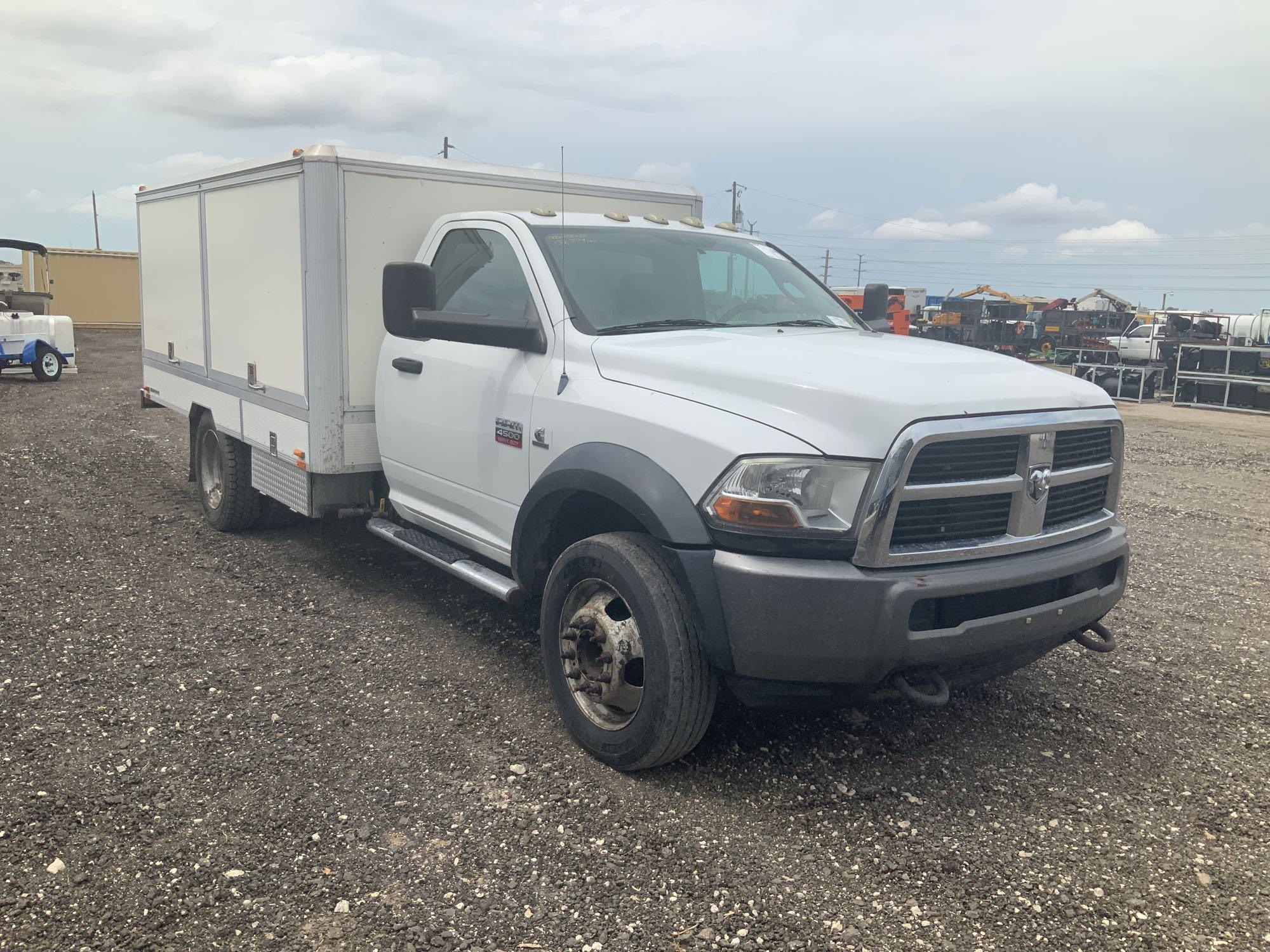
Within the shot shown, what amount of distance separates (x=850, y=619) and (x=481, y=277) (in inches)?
106

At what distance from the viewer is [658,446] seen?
3555mm

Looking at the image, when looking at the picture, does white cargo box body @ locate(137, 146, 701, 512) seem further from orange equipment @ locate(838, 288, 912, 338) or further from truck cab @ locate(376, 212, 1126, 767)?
orange equipment @ locate(838, 288, 912, 338)

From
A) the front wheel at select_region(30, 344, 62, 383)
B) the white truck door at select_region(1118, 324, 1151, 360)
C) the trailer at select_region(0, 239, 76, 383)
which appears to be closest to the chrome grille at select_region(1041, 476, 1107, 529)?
the trailer at select_region(0, 239, 76, 383)

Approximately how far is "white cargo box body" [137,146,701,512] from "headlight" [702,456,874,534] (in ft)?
9.91

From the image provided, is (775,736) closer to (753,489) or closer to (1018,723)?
(1018,723)

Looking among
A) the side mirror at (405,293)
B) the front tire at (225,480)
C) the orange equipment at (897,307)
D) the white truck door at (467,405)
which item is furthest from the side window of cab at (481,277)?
Result: the orange equipment at (897,307)

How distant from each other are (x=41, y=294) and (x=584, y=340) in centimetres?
1971

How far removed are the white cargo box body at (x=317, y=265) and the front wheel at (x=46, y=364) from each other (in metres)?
14.4

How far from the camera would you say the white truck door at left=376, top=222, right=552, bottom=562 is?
4441mm

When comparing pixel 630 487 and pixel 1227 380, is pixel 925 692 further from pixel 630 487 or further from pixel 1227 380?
pixel 1227 380

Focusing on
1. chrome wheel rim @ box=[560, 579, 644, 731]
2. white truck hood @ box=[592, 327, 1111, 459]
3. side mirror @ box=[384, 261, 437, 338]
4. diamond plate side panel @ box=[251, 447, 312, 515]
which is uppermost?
side mirror @ box=[384, 261, 437, 338]

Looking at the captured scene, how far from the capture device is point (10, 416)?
45.8 feet

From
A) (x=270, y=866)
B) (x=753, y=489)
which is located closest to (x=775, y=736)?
(x=753, y=489)

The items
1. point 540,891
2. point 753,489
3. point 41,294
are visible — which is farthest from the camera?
point 41,294
